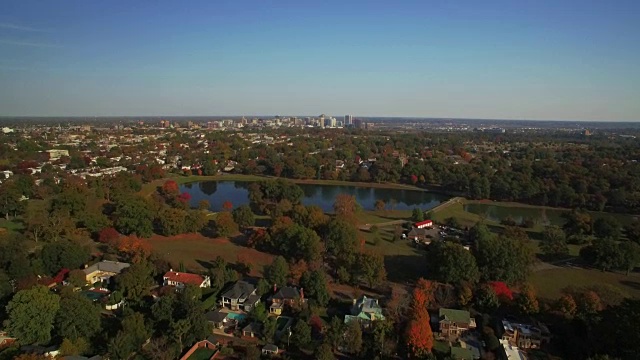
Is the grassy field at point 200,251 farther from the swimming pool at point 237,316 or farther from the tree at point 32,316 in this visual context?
the tree at point 32,316

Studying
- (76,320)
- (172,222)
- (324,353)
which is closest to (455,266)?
(324,353)

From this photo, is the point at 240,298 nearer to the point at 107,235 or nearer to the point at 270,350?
the point at 270,350

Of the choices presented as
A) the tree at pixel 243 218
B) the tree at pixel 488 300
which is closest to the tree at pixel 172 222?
the tree at pixel 243 218

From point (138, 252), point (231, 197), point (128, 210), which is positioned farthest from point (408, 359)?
point (231, 197)

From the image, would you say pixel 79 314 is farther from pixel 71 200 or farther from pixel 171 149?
pixel 171 149

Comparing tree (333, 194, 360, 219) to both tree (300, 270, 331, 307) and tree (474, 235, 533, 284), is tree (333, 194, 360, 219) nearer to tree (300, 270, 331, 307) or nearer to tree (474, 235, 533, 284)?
tree (474, 235, 533, 284)

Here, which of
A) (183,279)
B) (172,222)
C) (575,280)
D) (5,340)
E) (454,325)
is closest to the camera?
(5,340)

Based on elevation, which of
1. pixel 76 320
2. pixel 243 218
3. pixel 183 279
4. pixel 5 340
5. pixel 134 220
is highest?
pixel 134 220

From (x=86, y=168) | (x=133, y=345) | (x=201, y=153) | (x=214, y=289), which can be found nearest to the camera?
(x=133, y=345)
